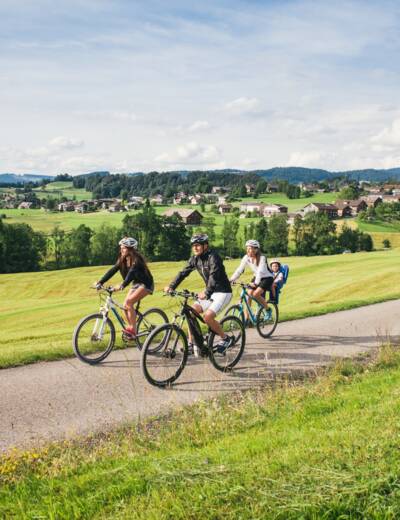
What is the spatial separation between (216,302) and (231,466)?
4.84 m

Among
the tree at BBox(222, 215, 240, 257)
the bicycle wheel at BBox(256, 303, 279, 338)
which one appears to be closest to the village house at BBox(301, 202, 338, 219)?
the tree at BBox(222, 215, 240, 257)

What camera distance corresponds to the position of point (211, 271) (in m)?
9.50

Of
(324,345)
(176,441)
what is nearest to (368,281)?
(324,345)

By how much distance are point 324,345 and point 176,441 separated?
673 centimetres

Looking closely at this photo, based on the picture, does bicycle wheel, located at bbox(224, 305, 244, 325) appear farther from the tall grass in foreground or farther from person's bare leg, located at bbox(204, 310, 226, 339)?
the tall grass in foreground

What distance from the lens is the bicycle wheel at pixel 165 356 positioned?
855 centimetres

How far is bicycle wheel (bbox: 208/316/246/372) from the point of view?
9523 millimetres

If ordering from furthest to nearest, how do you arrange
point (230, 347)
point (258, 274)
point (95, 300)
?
point (95, 300) < point (258, 274) < point (230, 347)

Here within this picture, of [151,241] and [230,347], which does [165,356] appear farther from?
[151,241]

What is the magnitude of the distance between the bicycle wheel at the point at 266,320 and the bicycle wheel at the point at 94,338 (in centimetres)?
426

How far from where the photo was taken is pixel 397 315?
1688 cm

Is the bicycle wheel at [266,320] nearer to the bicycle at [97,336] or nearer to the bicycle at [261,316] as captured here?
the bicycle at [261,316]

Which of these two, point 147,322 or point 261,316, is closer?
point 147,322

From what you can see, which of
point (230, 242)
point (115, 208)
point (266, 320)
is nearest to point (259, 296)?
point (266, 320)
